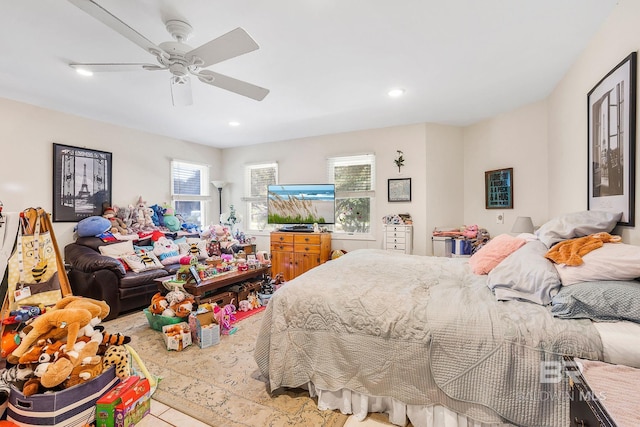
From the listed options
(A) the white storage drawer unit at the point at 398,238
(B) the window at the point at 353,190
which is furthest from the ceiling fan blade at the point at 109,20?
(A) the white storage drawer unit at the point at 398,238

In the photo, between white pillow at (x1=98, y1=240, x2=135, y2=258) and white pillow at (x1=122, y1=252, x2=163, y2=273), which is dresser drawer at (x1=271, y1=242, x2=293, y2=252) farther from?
white pillow at (x1=98, y1=240, x2=135, y2=258)

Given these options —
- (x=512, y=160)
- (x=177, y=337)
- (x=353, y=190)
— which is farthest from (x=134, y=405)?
(x=512, y=160)

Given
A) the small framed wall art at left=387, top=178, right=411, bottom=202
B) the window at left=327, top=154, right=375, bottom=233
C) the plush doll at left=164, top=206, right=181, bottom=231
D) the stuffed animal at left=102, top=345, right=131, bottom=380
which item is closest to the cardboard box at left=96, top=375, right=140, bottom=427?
the stuffed animal at left=102, top=345, right=131, bottom=380

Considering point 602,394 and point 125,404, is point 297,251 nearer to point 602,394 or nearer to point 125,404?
point 125,404

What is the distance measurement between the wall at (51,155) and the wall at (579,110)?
5407mm

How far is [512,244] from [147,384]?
2.66 meters

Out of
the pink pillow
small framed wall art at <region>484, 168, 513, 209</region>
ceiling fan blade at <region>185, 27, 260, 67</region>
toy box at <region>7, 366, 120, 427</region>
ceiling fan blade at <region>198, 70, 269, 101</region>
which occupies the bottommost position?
toy box at <region>7, 366, 120, 427</region>

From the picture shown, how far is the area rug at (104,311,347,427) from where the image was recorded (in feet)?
5.30

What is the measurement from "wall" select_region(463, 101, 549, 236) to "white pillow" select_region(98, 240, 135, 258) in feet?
15.7

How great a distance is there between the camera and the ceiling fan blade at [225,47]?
1554 millimetres

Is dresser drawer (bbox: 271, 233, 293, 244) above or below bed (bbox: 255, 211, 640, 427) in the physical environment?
above

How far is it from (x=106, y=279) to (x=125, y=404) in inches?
78.7

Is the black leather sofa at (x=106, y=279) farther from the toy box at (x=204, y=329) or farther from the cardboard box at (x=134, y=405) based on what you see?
the cardboard box at (x=134, y=405)

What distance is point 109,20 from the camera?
1.46m
